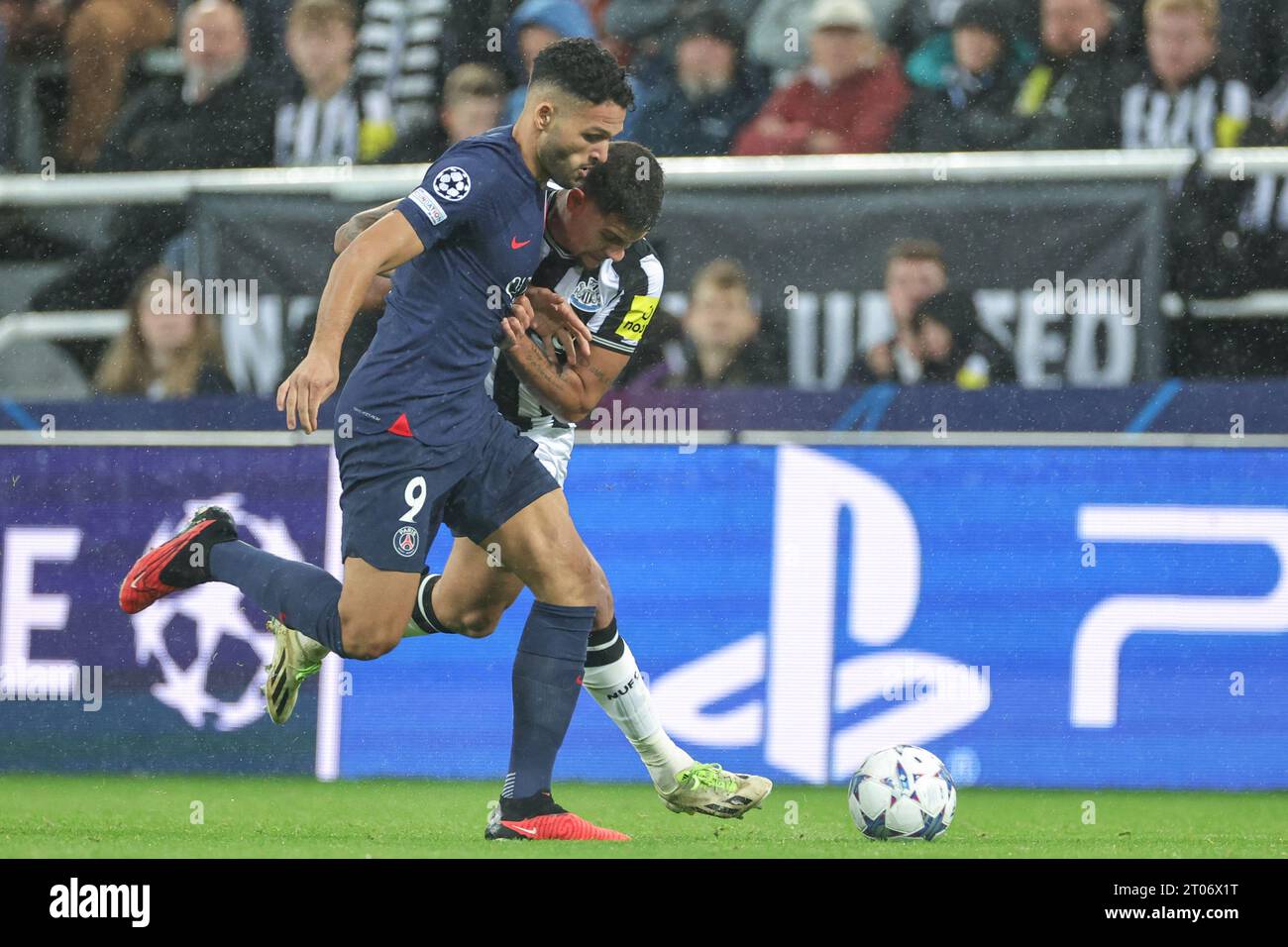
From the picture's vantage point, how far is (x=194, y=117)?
29.8 feet

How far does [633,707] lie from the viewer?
569 centimetres

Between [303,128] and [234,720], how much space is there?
3093 mm

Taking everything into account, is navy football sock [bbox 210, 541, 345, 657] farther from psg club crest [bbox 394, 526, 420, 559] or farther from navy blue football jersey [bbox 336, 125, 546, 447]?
navy blue football jersey [bbox 336, 125, 546, 447]

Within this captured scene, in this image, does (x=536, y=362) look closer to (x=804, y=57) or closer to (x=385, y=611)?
(x=385, y=611)

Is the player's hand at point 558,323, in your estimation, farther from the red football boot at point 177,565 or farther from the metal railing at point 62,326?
the metal railing at point 62,326

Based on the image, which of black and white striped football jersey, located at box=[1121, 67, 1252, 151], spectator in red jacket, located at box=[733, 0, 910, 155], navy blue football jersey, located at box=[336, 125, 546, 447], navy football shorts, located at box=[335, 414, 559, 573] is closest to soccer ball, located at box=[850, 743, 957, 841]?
navy football shorts, located at box=[335, 414, 559, 573]

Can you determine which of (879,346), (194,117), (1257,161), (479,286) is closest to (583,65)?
(479,286)

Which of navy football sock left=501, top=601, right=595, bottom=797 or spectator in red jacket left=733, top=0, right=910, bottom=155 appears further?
spectator in red jacket left=733, top=0, right=910, bottom=155

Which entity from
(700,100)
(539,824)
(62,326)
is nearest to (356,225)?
(539,824)

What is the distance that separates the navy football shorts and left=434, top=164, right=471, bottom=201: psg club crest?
0.67 metres

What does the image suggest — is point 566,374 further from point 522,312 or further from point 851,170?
point 851,170

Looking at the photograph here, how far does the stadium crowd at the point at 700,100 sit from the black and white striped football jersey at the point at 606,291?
83.4 inches

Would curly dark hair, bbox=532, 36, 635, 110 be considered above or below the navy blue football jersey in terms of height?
above

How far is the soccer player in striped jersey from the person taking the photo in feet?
17.7
